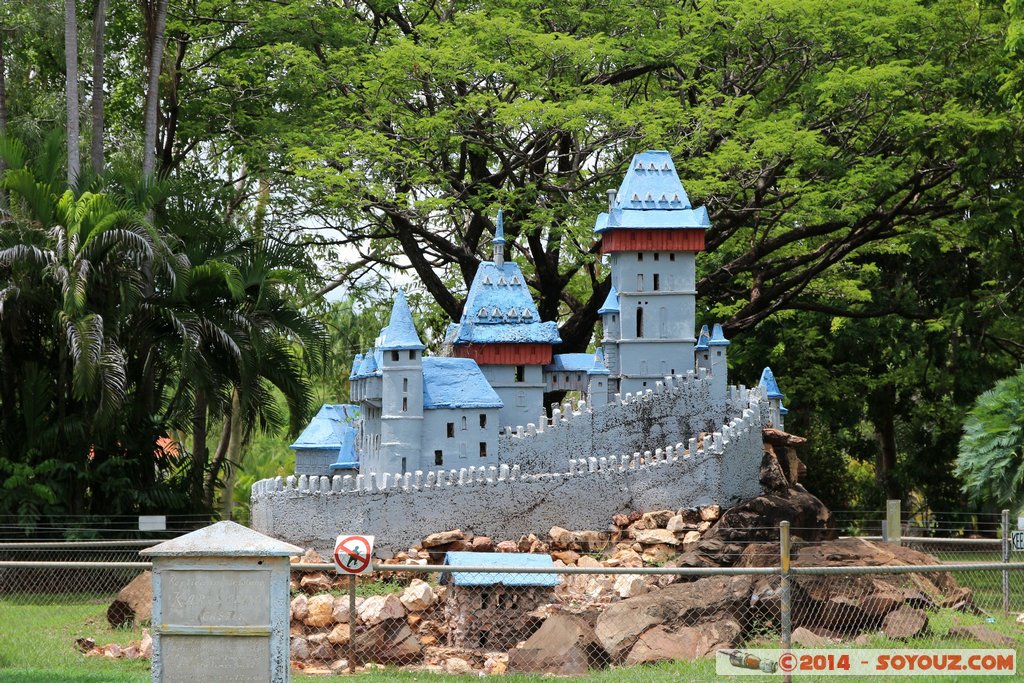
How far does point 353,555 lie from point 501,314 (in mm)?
12959

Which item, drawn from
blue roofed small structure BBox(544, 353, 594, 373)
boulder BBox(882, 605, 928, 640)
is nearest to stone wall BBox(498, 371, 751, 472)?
blue roofed small structure BBox(544, 353, 594, 373)

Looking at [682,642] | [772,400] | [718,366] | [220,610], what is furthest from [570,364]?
[220,610]

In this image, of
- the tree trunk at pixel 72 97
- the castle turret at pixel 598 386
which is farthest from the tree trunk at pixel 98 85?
the castle turret at pixel 598 386

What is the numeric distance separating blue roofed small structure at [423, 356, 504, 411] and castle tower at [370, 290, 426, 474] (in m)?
0.35

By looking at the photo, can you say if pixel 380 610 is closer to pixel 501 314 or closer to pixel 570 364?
pixel 501 314

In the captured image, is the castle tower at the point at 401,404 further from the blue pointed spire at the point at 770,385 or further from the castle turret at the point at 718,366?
the blue pointed spire at the point at 770,385

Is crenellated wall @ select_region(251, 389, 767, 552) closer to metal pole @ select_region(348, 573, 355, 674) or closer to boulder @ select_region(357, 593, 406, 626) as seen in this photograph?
boulder @ select_region(357, 593, 406, 626)

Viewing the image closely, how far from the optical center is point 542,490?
76.4 ft

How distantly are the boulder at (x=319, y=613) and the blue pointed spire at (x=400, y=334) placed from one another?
598cm

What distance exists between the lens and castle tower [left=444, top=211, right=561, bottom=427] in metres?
25.0

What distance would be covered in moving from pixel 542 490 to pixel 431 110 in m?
11.5

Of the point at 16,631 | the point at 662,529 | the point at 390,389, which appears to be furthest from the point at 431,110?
the point at 16,631

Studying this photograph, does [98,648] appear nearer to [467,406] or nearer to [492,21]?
[467,406]

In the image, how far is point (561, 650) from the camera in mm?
15156
